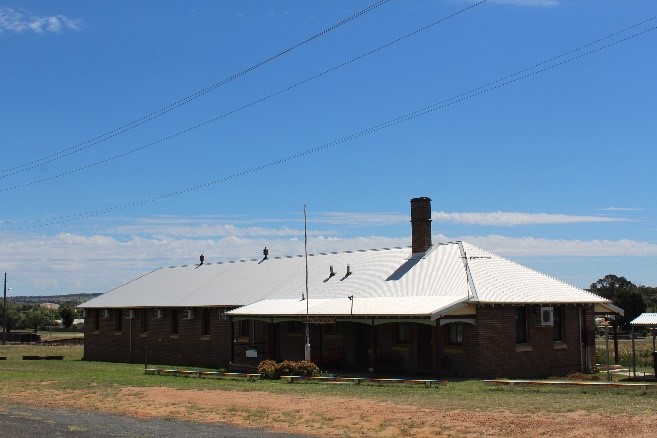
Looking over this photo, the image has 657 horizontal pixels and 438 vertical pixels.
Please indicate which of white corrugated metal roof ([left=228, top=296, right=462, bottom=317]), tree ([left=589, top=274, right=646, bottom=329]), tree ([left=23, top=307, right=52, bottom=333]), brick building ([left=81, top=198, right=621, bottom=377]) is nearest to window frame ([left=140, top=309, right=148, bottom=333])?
brick building ([left=81, top=198, right=621, bottom=377])

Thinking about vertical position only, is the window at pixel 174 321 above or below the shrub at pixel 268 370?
above

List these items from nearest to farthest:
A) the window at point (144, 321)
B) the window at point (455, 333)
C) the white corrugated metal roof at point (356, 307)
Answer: the white corrugated metal roof at point (356, 307)
the window at point (455, 333)
the window at point (144, 321)

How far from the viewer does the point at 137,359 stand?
45250 mm

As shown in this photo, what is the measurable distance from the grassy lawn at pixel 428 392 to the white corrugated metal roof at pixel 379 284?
3887 mm

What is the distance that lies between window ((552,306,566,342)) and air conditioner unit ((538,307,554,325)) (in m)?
1.45

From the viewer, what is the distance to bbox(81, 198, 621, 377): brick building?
93.2 ft

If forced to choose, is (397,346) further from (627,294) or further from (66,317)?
(66,317)

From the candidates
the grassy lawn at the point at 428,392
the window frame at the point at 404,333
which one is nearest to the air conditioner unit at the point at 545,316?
the grassy lawn at the point at 428,392

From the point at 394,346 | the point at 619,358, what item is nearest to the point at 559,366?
the point at 394,346

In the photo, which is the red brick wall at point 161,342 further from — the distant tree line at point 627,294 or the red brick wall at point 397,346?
the distant tree line at point 627,294

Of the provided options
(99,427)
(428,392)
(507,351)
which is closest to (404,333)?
(507,351)

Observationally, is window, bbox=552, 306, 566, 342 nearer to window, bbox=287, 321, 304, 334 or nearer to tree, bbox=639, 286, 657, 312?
window, bbox=287, 321, 304, 334

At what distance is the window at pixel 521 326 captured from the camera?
2959 centimetres

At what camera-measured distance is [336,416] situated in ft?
56.5
